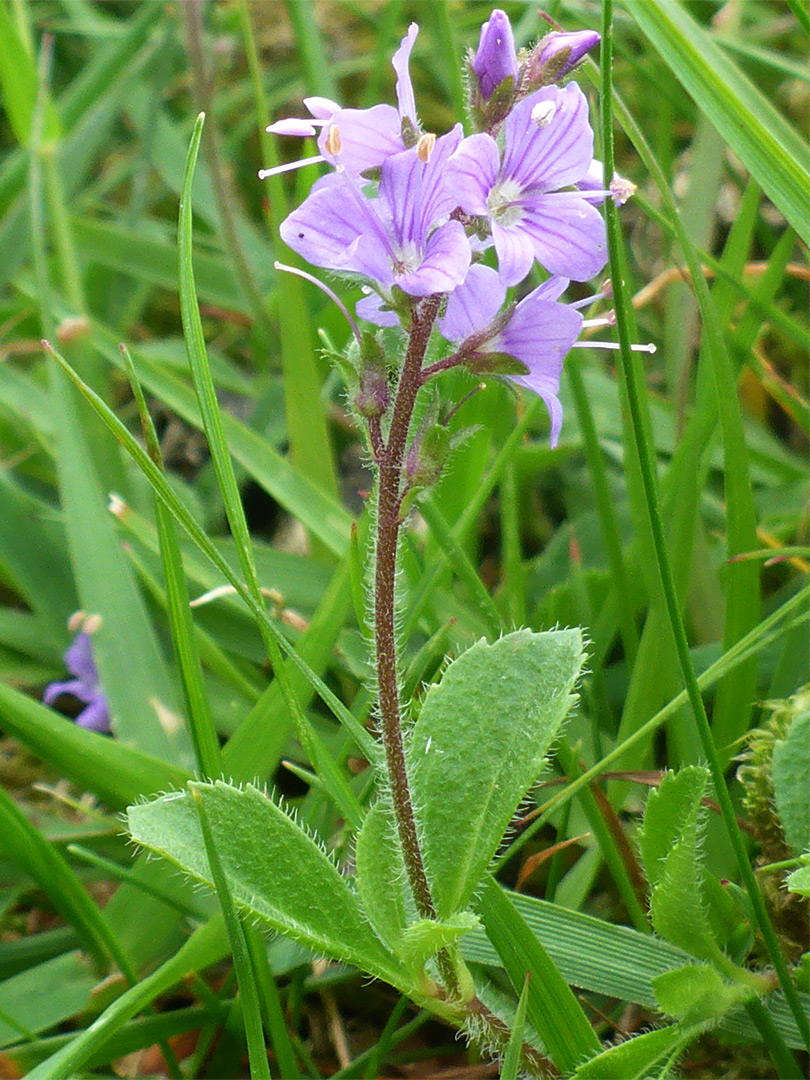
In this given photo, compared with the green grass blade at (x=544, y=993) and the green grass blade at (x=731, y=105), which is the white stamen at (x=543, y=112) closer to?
the green grass blade at (x=731, y=105)

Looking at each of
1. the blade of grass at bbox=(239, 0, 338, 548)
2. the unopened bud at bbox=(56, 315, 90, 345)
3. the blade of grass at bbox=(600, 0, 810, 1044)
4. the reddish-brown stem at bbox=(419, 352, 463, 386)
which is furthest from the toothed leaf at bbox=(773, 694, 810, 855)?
the unopened bud at bbox=(56, 315, 90, 345)

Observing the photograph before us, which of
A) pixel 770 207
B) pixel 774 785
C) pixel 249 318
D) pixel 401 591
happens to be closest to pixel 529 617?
pixel 401 591

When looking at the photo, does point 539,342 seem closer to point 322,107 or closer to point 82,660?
point 322,107

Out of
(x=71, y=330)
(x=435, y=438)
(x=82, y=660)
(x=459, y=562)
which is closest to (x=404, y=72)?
(x=435, y=438)

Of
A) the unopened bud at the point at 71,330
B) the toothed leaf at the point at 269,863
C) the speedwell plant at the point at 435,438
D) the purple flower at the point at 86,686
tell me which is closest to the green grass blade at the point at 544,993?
the speedwell plant at the point at 435,438

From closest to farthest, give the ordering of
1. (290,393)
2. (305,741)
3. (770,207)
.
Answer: (305,741) → (290,393) → (770,207)

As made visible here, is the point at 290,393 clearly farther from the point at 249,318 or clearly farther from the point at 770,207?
the point at 770,207
